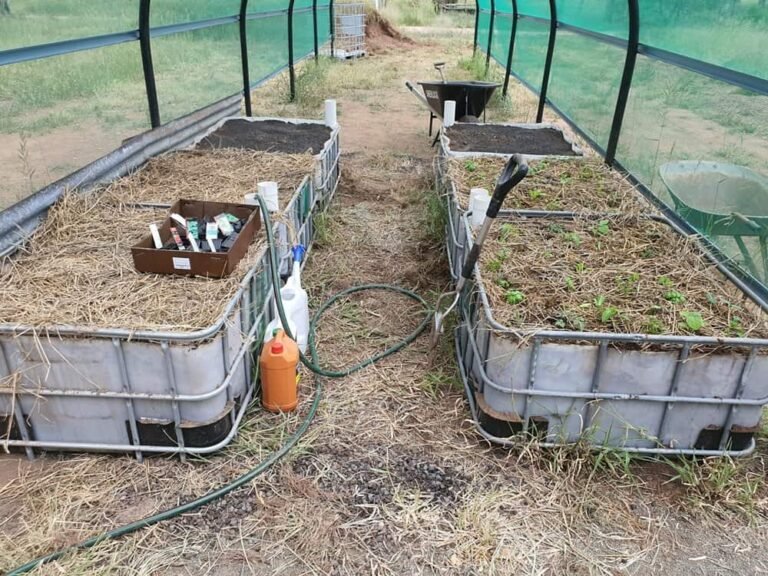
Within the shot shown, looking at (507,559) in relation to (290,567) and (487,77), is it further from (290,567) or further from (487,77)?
(487,77)

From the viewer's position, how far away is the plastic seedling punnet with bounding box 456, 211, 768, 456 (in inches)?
90.9

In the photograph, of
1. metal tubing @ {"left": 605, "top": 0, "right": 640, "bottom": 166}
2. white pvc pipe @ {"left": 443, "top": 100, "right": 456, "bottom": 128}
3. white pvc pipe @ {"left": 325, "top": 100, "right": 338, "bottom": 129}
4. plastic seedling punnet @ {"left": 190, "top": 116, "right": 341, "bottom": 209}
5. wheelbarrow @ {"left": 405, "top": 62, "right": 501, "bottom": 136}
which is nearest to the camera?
metal tubing @ {"left": 605, "top": 0, "right": 640, "bottom": 166}

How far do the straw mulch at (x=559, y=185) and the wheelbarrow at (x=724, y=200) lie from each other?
0.85 feet

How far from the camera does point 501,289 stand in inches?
108

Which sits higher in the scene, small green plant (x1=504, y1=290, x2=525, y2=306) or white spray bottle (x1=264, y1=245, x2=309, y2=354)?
small green plant (x1=504, y1=290, x2=525, y2=306)

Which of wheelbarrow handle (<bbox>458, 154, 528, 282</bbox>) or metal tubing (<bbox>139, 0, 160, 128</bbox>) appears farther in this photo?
metal tubing (<bbox>139, 0, 160, 128</bbox>)

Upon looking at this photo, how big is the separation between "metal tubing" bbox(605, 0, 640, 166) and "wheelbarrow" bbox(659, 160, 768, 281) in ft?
3.07

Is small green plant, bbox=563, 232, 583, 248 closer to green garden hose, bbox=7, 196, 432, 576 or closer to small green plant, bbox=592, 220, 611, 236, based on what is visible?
small green plant, bbox=592, 220, 611, 236

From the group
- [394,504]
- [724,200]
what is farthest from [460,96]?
[394,504]

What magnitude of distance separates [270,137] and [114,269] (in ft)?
9.22

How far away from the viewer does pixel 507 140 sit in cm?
556

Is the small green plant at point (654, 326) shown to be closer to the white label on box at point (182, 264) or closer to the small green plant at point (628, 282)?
the small green plant at point (628, 282)

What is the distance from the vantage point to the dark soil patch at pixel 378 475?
227cm

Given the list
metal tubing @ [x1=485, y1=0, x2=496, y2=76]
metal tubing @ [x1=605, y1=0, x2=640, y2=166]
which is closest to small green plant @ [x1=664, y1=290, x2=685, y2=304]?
metal tubing @ [x1=605, y1=0, x2=640, y2=166]
